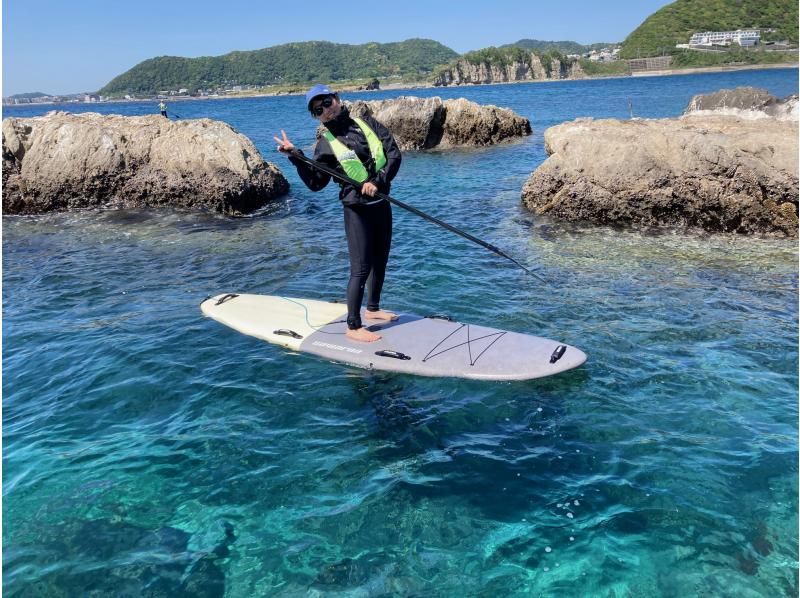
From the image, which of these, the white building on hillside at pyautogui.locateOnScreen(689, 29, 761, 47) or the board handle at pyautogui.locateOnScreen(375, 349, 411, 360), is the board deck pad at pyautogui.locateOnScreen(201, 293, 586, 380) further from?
the white building on hillside at pyautogui.locateOnScreen(689, 29, 761, 47)

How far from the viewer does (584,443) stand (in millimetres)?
5727

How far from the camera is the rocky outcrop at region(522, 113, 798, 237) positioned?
41.6ft

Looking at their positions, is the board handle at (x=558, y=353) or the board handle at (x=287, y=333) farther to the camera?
the board handle at (x=287, y=333)

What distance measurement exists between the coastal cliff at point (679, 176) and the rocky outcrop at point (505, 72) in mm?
190703

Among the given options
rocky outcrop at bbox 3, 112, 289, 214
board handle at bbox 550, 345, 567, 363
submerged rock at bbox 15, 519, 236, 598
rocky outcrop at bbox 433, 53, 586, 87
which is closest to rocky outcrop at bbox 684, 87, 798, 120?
board handle at bbox 550, 345, 567, 363

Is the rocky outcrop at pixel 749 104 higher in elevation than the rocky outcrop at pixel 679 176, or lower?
higher

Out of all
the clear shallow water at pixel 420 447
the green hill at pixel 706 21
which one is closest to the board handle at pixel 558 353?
the clear shallow water at pixel 420 447

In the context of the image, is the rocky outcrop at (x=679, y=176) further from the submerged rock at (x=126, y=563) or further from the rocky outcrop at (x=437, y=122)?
the rocky outcrop at (x=437, y=122)

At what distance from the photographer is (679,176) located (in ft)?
43.7

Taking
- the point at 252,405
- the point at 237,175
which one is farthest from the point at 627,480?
the point at 237,175

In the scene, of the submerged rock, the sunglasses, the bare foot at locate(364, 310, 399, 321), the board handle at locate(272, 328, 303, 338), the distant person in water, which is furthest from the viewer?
the bare foot at locate(364, 310, 399, 321)

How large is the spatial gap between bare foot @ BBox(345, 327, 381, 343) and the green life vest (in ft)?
7.00

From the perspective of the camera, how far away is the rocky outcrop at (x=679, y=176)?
12.7 meters

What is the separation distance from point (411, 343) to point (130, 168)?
14.2 metres
